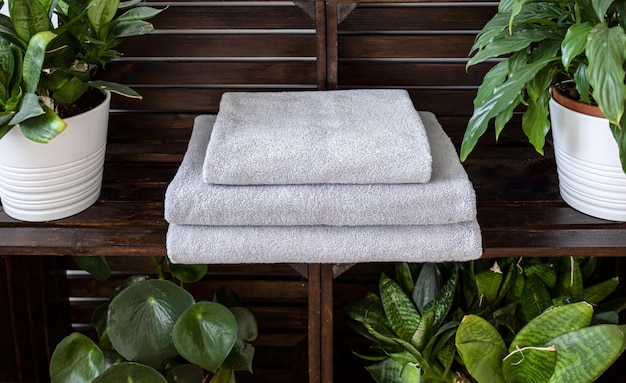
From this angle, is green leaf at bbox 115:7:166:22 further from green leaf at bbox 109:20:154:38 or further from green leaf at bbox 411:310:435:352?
green leaf at bbox 411:310:435:352

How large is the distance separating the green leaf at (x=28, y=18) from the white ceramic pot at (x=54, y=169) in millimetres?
141

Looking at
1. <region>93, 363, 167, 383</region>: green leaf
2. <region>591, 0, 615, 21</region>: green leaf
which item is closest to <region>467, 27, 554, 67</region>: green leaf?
<region>591, 0, 615, 21</region>: green leaf

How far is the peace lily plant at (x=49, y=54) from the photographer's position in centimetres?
116

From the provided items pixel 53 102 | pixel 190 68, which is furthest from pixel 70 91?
pixel 190 68

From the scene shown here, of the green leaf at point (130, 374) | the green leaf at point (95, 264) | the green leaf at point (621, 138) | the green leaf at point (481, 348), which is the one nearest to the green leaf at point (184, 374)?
the green leaf at point (130, 374)

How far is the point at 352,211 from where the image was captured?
121 centimetres

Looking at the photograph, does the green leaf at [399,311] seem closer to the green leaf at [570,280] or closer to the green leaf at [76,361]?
the green leaf at [570,280]

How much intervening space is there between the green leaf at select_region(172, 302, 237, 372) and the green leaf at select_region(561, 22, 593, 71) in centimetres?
67

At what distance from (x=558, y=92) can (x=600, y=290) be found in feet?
1.43

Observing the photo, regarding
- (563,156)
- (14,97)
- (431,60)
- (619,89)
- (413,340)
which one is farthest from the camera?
(431,60)

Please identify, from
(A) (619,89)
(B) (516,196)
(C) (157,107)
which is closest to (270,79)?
(C) (157,107)

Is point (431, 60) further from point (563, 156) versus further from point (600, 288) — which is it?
point (600, 288)

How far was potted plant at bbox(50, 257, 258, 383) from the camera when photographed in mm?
1344

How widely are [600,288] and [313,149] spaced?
66cm
